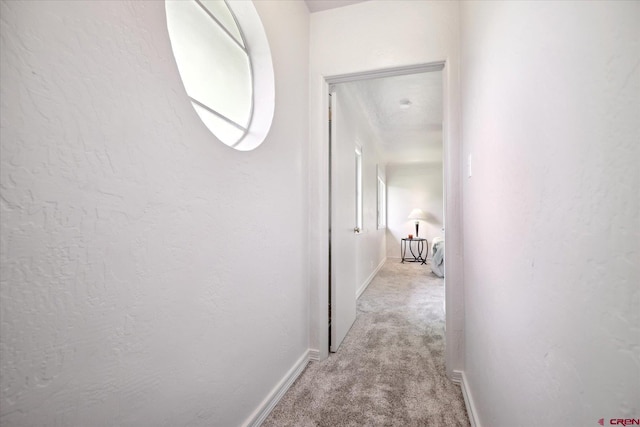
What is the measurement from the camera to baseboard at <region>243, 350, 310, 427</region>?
1355 mm

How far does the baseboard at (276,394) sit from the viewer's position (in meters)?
1.35

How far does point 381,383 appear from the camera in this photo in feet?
5.79

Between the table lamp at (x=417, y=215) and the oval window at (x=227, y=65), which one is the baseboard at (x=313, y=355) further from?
the table lamp at (x=417, y=215)

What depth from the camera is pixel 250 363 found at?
1339 millimetres

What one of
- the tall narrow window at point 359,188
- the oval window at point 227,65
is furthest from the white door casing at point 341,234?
the tall narrow window at point 359,188

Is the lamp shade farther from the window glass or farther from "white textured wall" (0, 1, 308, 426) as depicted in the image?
"white textured wall" (0, 1, 308, 426)

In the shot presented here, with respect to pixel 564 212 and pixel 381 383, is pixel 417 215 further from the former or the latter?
pixel 564 212

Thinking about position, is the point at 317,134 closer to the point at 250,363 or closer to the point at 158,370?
the point at 250,363

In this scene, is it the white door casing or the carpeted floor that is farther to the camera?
the white door casing

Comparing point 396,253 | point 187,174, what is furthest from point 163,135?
point 396,253

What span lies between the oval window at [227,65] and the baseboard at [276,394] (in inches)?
52.2

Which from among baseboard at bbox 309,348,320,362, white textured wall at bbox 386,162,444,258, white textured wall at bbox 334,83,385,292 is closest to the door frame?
baseboard at bbox 309,348,320,362

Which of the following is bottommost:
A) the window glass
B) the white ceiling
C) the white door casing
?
the white door casing

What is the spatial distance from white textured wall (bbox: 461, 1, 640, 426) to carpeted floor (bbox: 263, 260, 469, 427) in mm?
576
